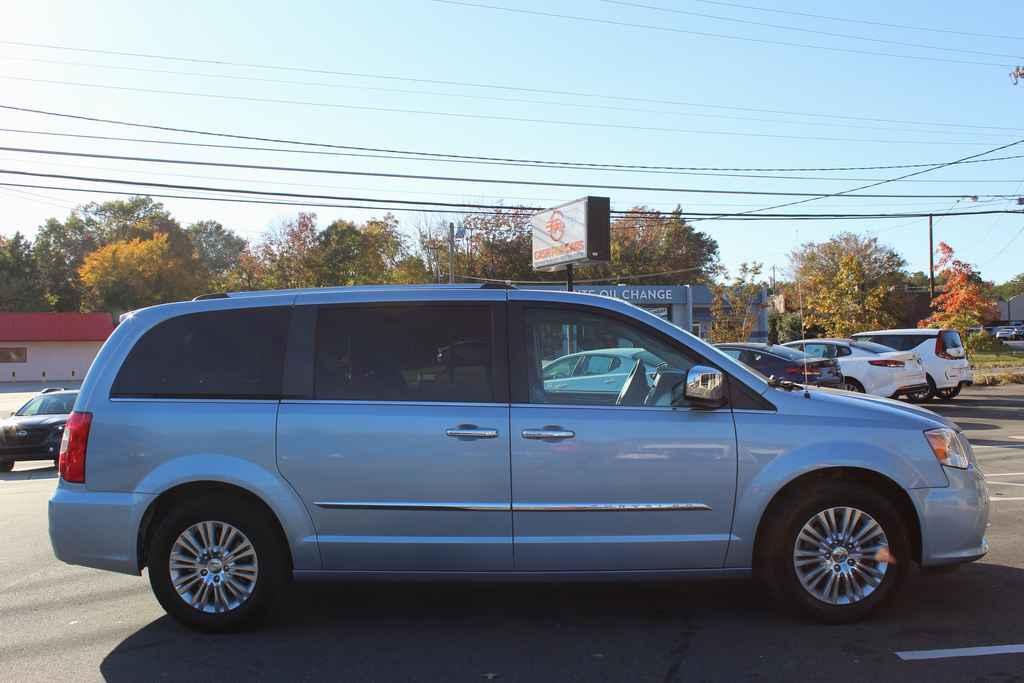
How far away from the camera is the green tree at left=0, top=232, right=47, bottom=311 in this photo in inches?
2837

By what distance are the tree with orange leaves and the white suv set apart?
10.9 metres

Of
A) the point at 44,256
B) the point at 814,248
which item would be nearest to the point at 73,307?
the point at 44,256

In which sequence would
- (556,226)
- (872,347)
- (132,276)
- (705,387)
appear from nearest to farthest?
(705,387)
(872,347)
(556,226)
(132,276)

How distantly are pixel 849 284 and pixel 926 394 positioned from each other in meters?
17.9

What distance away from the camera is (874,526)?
4.77m

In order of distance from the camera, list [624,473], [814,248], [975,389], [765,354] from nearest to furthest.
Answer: [624,473], [765,354], [975,389], [814,248]

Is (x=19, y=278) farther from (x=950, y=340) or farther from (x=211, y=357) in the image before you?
(x=211, y=357)

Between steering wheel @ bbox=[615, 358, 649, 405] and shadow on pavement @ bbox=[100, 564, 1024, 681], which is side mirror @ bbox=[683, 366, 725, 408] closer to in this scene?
steering wheel @ bbox=[615, 358, 649, 405]

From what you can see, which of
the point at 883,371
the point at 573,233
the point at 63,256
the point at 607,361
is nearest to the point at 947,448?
the point at 607,361

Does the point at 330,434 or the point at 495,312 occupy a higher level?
the point at 495,312

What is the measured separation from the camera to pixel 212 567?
4.83m

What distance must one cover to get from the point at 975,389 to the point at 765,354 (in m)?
11.7

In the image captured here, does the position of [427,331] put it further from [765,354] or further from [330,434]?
[765,354]

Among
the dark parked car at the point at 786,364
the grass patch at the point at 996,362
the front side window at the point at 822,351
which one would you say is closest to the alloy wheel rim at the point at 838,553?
the dark parked car at the point at 786,364
